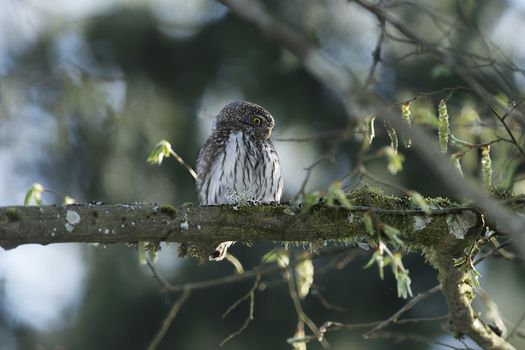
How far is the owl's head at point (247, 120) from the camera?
6.80 meters

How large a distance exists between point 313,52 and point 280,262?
75.2 inches

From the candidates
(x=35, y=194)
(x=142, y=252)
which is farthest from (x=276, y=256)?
(x=35, y=194)

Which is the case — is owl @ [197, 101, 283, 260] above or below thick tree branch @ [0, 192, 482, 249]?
above

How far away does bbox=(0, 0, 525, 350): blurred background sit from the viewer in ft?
33.9

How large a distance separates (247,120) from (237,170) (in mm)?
808

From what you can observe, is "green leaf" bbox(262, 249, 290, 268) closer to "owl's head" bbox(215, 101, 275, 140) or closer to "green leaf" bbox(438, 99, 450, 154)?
"green leaf" bbox(438, 99, 450, 154)

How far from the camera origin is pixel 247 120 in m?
6.92

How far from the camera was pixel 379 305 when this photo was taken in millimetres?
11055

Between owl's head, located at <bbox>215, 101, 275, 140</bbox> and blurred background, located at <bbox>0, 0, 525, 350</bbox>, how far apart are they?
2.87 metres

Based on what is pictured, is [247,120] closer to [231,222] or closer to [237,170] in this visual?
[237,170]

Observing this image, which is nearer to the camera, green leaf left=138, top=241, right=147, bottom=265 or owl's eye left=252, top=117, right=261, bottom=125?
green leaf left=138, top=241, right=147, bottom=265

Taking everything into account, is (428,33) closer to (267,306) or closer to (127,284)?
(267,306)

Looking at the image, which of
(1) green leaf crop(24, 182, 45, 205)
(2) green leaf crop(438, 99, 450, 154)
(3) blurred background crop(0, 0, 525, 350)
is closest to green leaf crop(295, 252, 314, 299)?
(2) green leaf crop(438, 99, 450, 154)

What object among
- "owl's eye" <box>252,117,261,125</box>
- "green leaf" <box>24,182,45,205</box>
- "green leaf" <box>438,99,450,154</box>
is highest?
"owl's eye" <box>252,117,261,125</box>
